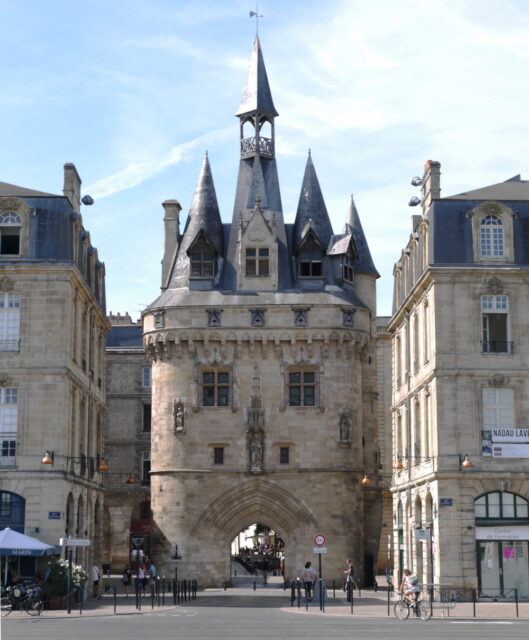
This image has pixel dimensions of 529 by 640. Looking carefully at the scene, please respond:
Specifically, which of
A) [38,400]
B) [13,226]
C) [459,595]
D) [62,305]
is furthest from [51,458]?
[459,595]

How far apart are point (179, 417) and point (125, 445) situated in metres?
15.5

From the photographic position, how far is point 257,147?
5762 cm

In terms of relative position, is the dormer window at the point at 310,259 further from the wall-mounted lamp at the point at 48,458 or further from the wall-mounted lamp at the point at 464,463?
the wall-mounted lamp at the point at 48,458

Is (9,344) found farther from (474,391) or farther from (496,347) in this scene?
(496,347)

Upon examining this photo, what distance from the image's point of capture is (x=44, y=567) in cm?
3653

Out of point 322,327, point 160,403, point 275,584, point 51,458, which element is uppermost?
point 322,327

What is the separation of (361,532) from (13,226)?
22810 millimetres

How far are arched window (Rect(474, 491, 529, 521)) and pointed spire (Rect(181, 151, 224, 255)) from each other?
869 inches

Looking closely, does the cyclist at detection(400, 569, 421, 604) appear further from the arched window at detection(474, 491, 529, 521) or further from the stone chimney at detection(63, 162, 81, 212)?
the stone chimney at detection(63, 162, 81, 212)

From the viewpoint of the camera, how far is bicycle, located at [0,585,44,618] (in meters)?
32.1

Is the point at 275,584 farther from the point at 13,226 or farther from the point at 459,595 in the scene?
the point at 13,226

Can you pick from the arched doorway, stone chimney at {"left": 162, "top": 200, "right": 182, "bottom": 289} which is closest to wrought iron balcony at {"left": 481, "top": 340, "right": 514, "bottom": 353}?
the arched doorway

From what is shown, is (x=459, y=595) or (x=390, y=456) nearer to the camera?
(x=459, y=595)

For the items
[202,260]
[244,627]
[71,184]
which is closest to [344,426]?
[202,260]
